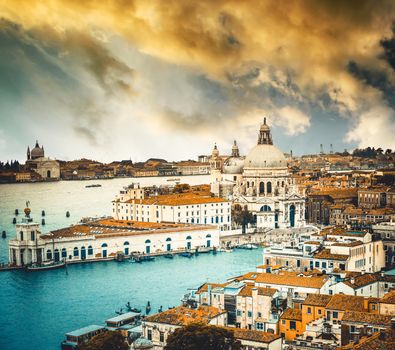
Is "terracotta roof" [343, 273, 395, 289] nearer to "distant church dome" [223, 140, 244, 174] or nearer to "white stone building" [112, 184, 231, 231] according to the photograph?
"white stone building" [112, 184, 231, 231]

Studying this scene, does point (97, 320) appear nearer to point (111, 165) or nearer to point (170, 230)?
point (170, 230)

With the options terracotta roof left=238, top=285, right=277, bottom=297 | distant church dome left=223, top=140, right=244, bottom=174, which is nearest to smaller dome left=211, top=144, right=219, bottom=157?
distant church dome left=223, top=140, right=244, bottom=174

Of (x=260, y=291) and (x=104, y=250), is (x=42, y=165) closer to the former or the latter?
(x=104, y=250)

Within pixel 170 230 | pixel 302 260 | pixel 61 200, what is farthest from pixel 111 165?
pixel 302 260

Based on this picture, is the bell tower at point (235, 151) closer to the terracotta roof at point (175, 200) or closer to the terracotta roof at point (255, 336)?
the terracotta roof at point (175, 200)

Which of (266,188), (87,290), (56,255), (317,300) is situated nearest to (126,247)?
(56,255)
